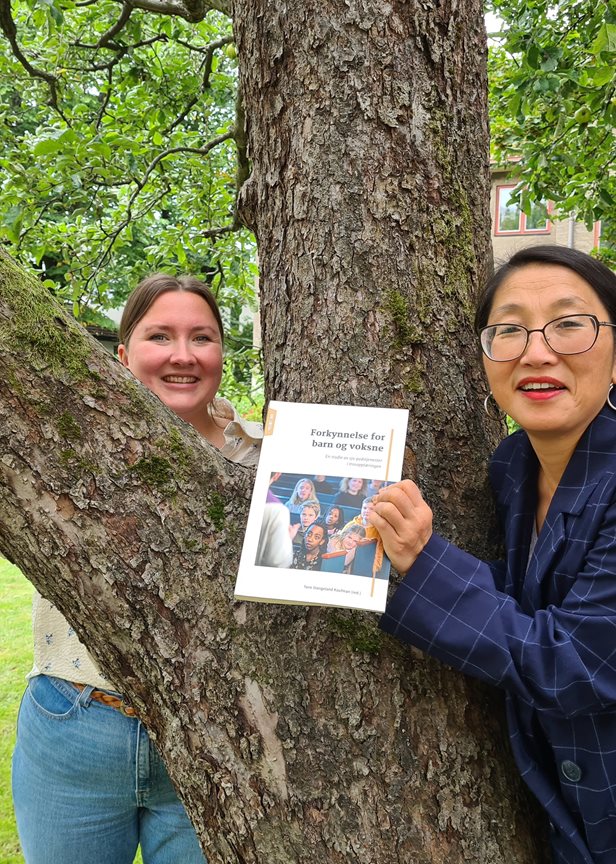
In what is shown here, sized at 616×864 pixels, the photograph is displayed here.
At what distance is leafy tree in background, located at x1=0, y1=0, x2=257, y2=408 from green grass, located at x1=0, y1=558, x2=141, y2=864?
3.37 m

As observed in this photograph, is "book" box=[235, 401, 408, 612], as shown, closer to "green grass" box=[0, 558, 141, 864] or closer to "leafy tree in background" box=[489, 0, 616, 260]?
"leafy tree in background" box=[489, 0, 616, 260]

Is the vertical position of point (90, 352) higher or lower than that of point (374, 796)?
higher

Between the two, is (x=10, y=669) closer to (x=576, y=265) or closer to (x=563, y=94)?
(x=563, y=94)

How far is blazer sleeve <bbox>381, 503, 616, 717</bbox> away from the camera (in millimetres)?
1298

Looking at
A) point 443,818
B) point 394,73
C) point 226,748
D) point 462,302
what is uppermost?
point 394,73

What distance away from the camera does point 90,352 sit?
159 cm

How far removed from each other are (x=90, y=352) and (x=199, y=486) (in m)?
0.37

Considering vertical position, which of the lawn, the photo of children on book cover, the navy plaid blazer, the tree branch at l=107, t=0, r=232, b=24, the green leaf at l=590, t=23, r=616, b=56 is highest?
the tree branch at l=107, t=0, r=232, b=24

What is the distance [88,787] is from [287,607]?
1.08 meters

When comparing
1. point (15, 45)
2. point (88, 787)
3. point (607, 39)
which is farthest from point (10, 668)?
point (607, 39)

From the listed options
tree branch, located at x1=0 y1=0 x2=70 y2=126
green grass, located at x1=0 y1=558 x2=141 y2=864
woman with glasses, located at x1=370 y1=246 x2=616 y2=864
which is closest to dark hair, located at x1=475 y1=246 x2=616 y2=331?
woman with glasses, located at x1=370 y1=246 x2=616 y2=864

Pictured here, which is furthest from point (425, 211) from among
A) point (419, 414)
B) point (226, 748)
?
point (226, 748)

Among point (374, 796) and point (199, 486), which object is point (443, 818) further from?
point (199, 486)

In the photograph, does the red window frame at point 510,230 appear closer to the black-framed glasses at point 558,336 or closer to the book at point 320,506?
the black-framed glasses at point 558,336
